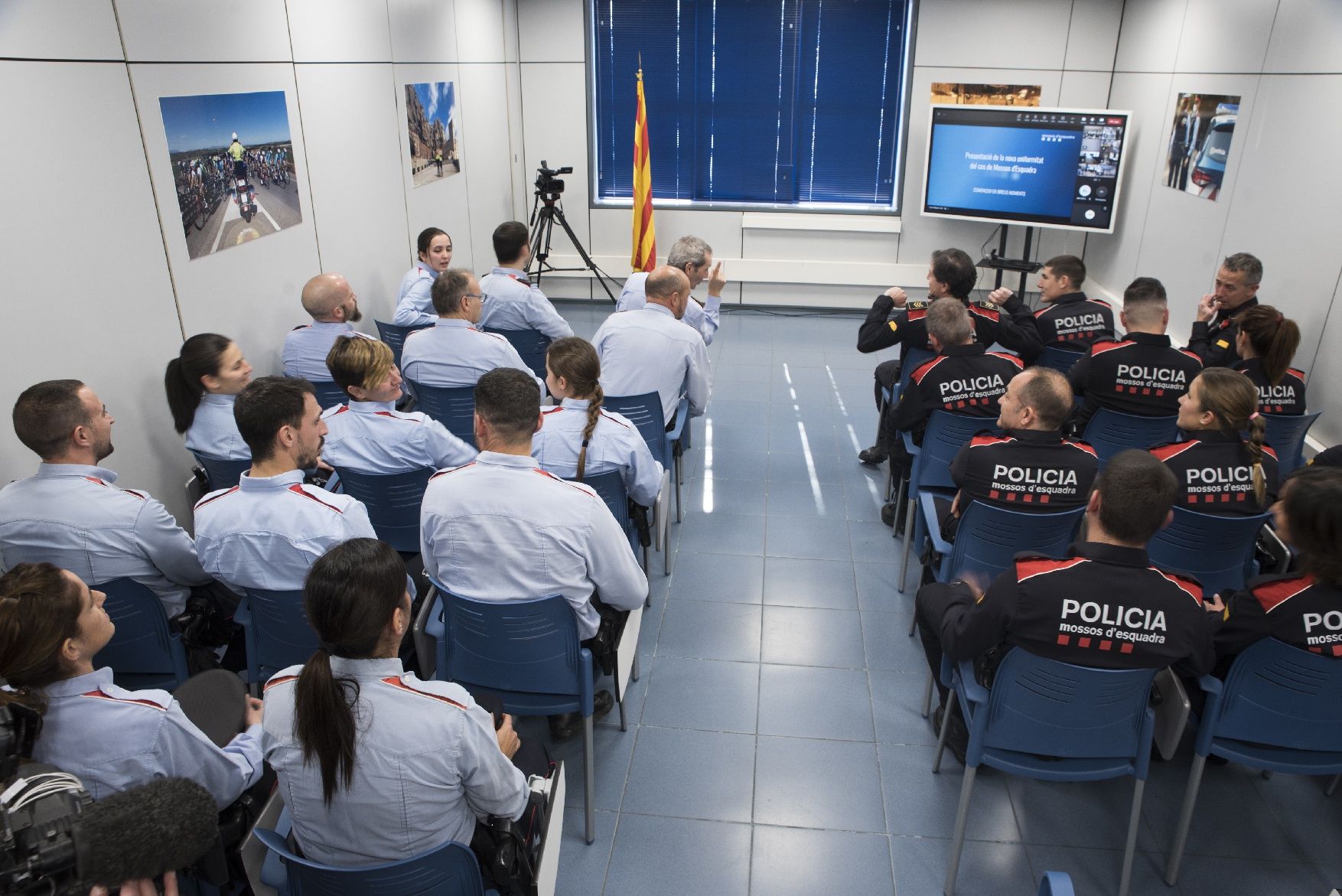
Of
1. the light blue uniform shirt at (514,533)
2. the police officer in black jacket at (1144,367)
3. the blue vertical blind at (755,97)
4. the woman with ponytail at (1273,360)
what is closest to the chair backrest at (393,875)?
the light blue uniform shirt at (514,533)

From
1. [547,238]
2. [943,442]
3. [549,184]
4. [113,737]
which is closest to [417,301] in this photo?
[549,184]

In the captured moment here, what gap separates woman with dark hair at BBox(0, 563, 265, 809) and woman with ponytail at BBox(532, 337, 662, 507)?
1568mm

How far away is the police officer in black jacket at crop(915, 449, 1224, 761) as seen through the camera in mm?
2113

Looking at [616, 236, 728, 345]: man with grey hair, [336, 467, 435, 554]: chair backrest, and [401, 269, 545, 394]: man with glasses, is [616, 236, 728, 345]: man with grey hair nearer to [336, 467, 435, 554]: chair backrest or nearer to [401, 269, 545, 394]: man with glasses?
[401, 269, 545, 394]: man with glasses

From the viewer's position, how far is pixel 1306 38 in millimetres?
4535

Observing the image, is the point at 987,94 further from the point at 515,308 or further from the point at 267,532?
the point at 267,532

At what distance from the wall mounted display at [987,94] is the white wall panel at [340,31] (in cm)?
491

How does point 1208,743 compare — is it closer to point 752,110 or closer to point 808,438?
point 808,438

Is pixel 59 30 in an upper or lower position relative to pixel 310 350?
upper

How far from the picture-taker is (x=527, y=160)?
870 centimetres

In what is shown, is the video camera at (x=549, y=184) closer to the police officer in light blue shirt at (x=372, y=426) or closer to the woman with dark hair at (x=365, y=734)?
the police officer in light blue shirt at (x=372, y=426)

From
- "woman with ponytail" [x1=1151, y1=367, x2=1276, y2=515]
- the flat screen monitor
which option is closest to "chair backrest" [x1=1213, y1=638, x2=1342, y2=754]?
"woman with ponytail" [x1=1151, y1=367, x2=1276, y2=515]

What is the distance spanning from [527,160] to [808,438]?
4.84 metres

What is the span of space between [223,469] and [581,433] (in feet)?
4.67
